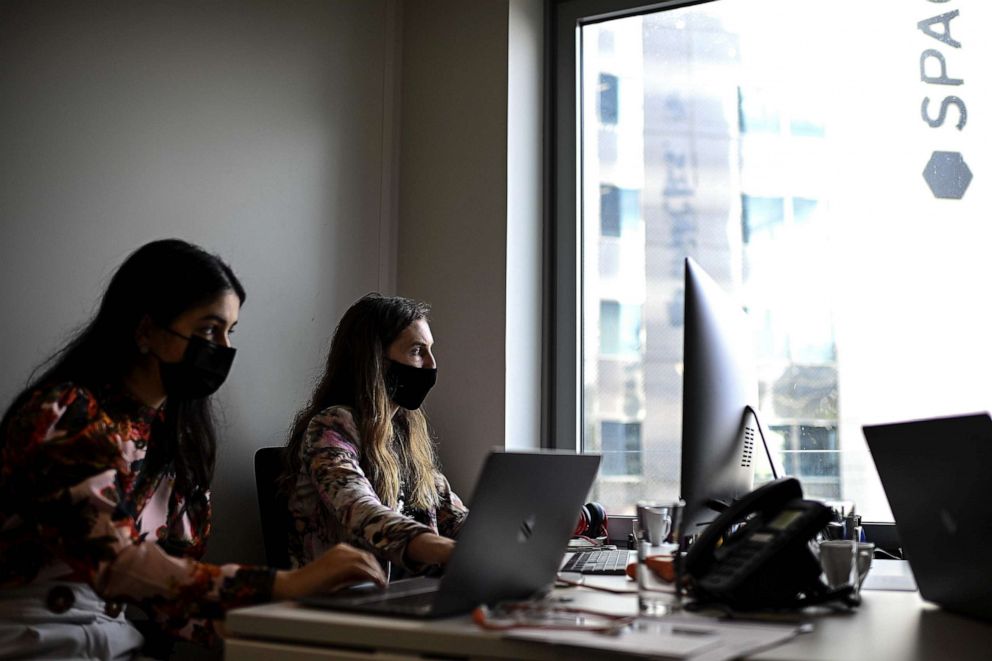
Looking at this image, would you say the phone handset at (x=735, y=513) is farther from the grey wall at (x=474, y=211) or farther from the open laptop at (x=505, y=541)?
the grey wall at (x=474, y=211)

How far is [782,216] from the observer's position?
294cm

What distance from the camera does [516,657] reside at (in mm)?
1110

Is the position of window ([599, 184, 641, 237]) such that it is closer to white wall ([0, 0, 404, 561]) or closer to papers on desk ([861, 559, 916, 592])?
white wall ([0, 0, 404, 561])

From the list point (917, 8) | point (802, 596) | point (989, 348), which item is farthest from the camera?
point (917, 8)

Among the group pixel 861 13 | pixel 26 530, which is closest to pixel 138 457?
pixel 26 530

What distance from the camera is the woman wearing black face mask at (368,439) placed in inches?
85.5

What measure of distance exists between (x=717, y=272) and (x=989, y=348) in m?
0.75

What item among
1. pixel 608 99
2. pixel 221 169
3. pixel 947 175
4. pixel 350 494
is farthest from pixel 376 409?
pixel 947 175

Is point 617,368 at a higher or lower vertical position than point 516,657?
higher

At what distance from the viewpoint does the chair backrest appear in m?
2.33

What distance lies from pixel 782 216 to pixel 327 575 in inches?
77.0

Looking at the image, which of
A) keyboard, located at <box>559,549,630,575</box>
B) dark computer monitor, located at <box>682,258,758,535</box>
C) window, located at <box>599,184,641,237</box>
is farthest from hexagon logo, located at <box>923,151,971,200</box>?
keyboard, located at <box>559,549,630,575</box>

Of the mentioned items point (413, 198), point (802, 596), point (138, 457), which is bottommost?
point (802, 596)

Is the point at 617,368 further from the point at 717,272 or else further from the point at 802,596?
the point at 802,596
